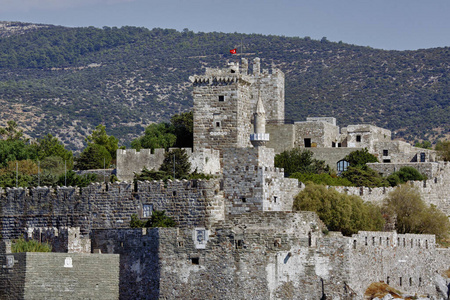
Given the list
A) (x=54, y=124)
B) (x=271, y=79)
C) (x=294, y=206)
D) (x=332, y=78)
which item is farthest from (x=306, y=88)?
(x=294, y=206)

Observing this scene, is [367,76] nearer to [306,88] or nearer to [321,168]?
[306,88]

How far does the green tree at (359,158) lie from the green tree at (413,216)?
9681 millimetres

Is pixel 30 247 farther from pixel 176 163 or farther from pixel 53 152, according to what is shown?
pixel 53 152

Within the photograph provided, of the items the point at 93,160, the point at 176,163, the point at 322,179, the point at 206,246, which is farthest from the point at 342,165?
the point at 206,246

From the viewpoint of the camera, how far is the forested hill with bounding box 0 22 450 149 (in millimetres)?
119812

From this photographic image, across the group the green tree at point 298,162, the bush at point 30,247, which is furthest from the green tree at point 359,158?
the bush at point 30,247

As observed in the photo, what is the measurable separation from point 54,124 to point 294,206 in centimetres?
8746

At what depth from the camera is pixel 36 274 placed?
4159 centimetres

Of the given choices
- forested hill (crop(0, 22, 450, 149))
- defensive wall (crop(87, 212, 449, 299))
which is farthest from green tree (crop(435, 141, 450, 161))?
forested hill (crop(0, 22, 450, 149))

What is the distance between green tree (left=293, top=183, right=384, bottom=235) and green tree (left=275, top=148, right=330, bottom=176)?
35.1 ft

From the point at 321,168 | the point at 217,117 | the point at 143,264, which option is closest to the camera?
the point at 143,264

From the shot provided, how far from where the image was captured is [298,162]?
6312 cm

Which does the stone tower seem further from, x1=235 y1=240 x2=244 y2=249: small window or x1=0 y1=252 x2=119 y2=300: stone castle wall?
x1=0 y1=252 x2=119 y2=300: stone castle wall

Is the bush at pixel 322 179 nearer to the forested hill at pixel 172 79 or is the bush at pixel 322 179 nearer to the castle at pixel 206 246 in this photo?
the castle at pixel 206 246
